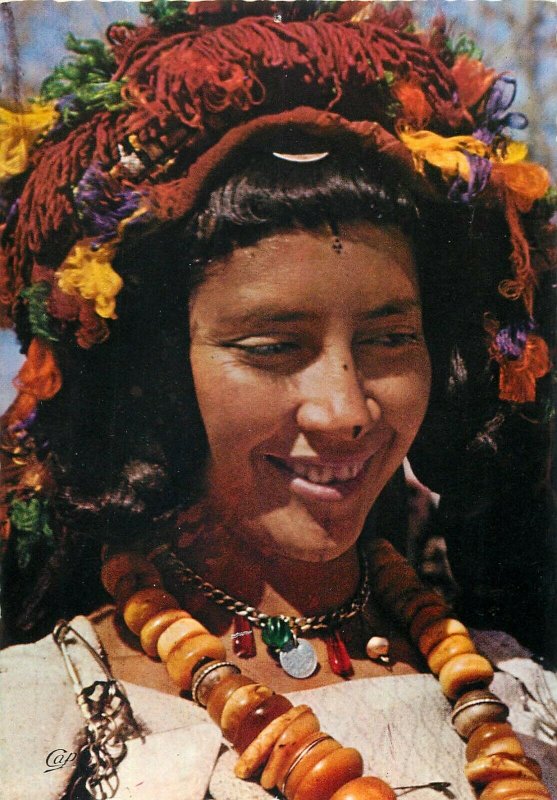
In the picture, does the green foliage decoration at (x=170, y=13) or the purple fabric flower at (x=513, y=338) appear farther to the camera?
the purple fabric flower at (x=513, y=338)

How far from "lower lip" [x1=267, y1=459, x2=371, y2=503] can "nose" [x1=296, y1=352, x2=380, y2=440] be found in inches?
4.1

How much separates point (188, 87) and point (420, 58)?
0.46 metres

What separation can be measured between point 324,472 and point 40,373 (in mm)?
588

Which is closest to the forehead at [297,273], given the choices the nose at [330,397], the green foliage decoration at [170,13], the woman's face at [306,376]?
the woman's face at [306,376]

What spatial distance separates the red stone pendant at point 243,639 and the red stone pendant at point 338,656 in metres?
0.16

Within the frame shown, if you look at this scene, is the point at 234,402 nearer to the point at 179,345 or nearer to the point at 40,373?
the point at 179,345

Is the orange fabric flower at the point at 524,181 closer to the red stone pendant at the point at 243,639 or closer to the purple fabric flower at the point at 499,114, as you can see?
the purple fabric flower at the point at 499,114

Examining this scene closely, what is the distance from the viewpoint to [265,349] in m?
1.67

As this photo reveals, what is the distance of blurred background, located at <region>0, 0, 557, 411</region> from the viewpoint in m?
1.68

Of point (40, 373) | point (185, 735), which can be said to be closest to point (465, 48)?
point (40, 373)

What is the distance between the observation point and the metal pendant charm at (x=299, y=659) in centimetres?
174

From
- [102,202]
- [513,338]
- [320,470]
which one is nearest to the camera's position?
[102,202]

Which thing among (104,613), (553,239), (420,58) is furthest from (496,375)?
(104,613)

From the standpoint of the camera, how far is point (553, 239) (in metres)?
1.87
